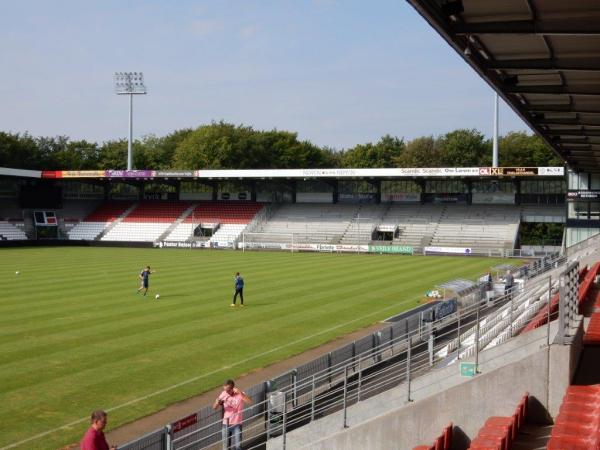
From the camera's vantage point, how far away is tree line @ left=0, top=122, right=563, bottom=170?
9969 cm

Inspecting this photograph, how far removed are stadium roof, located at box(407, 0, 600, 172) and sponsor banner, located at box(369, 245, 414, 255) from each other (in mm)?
48994

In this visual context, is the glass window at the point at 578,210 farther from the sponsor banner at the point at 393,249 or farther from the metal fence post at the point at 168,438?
the metal fence post at the point at 168,438

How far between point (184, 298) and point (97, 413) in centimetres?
2340

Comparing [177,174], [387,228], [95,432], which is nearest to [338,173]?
[387,228]

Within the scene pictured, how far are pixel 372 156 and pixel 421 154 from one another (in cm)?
958

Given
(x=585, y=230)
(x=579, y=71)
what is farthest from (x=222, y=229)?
(x=579, y=71)

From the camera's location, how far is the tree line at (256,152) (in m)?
99.7

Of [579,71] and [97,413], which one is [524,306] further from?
[97,413]

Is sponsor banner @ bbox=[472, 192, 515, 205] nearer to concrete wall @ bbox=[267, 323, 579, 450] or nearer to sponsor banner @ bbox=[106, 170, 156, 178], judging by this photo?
sponsor banner @ bbox=[106, 170, 156, 178]

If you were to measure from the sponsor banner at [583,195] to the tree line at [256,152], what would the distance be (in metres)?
50.0

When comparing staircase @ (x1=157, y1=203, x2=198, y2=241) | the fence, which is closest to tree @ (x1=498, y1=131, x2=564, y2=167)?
staircase @ (x1=157, y1=203, x2=198, y2=241)

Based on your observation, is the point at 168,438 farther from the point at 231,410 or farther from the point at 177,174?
the point at 177,174

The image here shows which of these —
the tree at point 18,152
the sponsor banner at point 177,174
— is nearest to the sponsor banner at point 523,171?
the sponsor banner at point 177,174

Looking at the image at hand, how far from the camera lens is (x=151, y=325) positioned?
24969 millimetres
